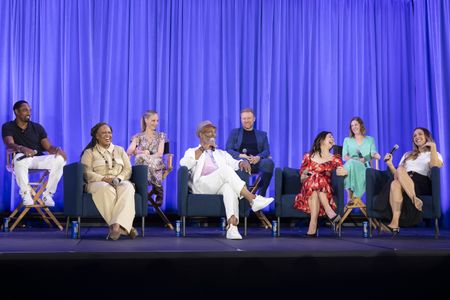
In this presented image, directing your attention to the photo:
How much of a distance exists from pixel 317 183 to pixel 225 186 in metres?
0.84

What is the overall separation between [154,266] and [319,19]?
203 inches

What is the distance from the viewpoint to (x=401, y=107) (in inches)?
312

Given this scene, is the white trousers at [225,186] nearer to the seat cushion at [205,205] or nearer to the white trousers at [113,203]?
the seat cushion at [205,205]

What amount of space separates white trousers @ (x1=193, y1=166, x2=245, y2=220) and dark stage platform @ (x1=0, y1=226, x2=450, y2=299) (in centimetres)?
120

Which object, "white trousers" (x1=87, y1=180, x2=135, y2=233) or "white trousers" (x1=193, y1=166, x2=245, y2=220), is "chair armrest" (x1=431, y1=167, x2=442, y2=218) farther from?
"white trousers" (x1=87, y1=180, x2=135, y2=233)

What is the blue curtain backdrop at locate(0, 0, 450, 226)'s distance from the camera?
22.8 feet

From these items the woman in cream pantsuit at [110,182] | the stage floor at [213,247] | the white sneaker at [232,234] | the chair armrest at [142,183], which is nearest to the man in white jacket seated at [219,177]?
the white sneaker at [232,234]

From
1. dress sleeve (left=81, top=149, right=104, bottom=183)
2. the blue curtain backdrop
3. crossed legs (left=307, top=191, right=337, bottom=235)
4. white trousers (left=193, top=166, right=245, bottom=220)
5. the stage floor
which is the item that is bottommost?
the stage floor

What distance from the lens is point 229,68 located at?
24.5ft

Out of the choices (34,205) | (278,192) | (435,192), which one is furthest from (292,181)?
(34,205)

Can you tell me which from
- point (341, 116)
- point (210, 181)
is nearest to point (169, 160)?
point (210, 181)

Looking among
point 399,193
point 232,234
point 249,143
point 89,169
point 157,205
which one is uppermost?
point 249,143

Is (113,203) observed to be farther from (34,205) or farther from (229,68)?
(229,68)

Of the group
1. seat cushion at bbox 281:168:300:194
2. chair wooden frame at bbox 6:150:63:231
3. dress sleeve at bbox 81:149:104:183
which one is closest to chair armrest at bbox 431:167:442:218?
seat cushion at bbox 281:168:300:194
